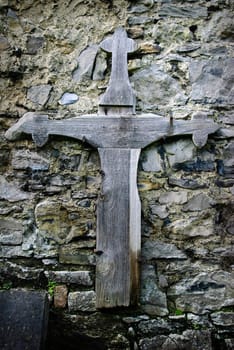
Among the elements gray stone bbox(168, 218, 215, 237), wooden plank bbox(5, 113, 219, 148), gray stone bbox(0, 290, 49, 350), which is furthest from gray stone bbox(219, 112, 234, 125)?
gray stone bbox(0, 290, 49, 350)

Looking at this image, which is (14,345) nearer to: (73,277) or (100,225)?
(73,277)

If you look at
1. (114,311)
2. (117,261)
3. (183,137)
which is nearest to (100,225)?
(117,261)

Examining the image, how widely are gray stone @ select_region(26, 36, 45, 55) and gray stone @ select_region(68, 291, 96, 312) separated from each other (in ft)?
5.75

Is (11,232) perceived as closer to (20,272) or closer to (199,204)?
(20,272)

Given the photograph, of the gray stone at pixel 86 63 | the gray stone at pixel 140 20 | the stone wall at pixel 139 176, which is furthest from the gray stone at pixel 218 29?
the gray stone at pixel 86 63

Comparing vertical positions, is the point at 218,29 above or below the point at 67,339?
above

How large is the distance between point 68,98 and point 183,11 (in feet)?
3.55

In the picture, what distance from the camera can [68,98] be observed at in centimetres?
308

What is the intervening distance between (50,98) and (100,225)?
1.00 meters

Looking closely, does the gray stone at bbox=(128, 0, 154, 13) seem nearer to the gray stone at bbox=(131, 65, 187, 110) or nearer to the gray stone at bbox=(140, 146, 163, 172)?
the gray stone at bbox=(131, 65, 187, 110)

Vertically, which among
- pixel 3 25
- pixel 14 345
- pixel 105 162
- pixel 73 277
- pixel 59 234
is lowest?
pixel 14 345

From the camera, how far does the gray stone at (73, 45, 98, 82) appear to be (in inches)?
122

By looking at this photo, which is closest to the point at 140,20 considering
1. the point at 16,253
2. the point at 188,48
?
the point at 188,48

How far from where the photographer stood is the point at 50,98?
10.1 feet
